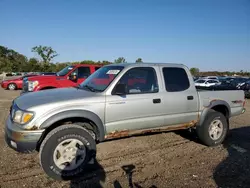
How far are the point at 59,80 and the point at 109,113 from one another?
5292mm

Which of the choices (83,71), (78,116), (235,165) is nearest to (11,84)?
(83,71)

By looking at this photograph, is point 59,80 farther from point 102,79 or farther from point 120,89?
point 120,89

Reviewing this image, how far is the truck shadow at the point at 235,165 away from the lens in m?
3.52

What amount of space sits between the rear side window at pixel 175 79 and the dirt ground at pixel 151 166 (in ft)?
4.44

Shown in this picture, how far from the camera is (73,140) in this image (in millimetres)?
Answer: 3598

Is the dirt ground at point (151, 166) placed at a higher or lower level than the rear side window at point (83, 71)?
lower

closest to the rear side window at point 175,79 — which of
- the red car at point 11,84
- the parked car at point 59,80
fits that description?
the parked car at point 59,80

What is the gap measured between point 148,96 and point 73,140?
5.25 ft

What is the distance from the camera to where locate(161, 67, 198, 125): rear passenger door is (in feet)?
14.8

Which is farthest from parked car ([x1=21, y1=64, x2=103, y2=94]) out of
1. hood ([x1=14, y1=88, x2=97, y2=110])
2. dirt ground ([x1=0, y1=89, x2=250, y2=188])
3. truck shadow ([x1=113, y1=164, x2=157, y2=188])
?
truck shadow ([x1=113, y1=164, x2=157, y2=188])

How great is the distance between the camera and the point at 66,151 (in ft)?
11.7

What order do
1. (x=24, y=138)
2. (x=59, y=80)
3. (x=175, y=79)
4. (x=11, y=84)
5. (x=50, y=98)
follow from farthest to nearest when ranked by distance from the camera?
(x=11, y=84) → (x=59, y=80) → (x=175, y=79) → (x=50, y=98) → (x=24, y=138)

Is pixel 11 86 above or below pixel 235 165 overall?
above

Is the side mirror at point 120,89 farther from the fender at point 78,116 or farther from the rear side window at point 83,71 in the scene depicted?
the rear side window at point 83,71
